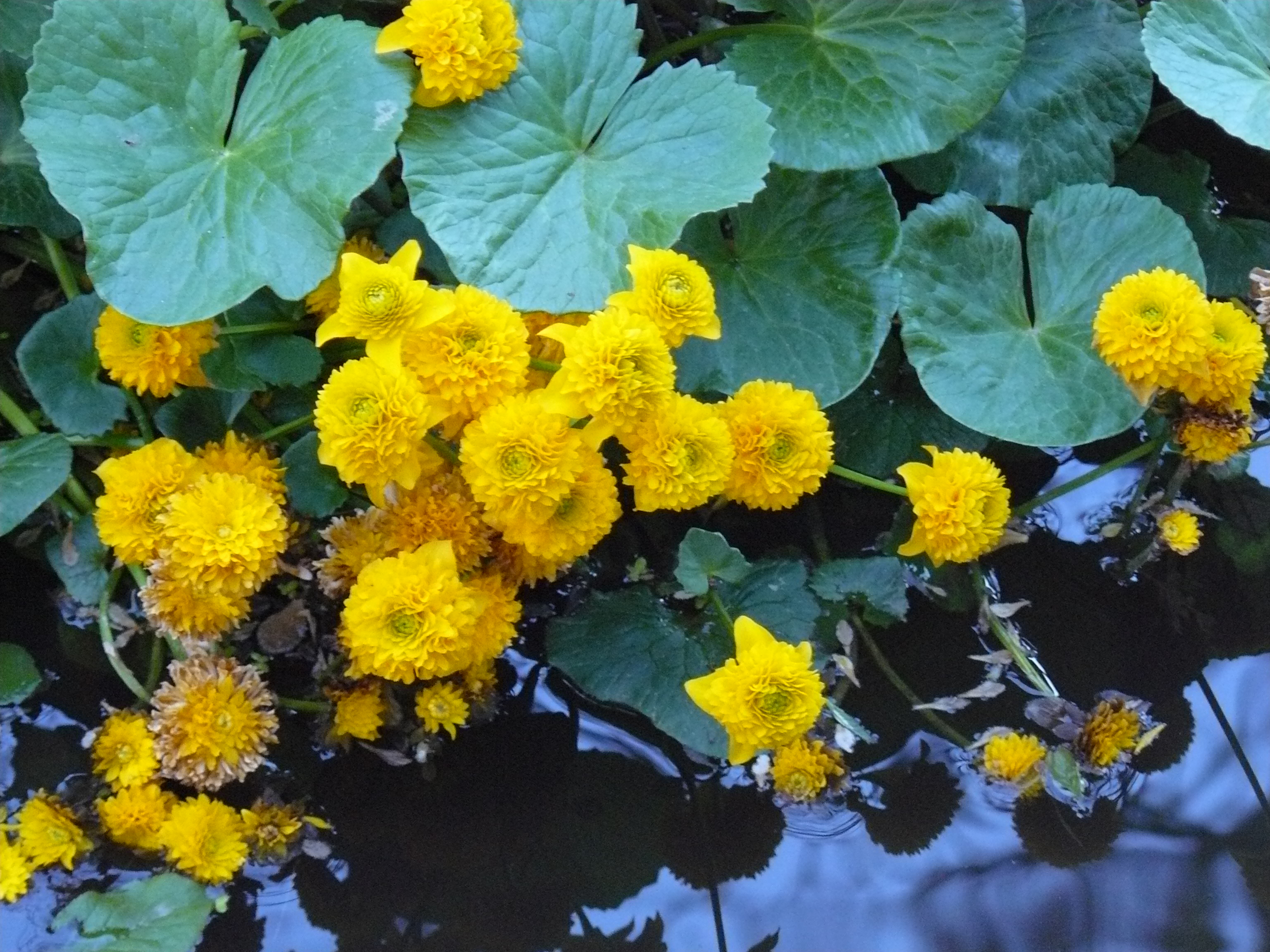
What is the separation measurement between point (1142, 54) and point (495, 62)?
0.69 metres

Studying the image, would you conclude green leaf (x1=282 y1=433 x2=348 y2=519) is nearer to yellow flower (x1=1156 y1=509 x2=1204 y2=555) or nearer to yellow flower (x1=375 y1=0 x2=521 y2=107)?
yellow flower (x1=375 y1=0 x2=521 y2=107)

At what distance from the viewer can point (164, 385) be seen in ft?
2.83

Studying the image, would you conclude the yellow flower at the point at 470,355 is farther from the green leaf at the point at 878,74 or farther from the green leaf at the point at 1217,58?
the green leaf at the point at 1217,58

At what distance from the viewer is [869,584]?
3.13 ft

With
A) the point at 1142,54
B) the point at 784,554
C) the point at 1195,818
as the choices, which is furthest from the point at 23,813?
the point at 1142,54

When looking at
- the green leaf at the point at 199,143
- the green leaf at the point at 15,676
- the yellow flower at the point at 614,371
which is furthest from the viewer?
the green leaf at the point at 15,676

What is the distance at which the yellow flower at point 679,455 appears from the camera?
75 centimetres

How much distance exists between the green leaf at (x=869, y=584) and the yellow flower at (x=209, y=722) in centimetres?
50

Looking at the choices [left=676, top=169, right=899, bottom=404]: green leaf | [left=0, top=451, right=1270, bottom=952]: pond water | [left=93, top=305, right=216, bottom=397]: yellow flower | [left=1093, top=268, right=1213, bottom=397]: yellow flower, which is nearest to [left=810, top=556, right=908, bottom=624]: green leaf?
[left=0, top=451, right=1270, bottom=952]: pond water

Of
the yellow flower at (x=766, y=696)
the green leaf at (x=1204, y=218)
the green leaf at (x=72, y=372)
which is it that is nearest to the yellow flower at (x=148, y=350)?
the green leaf at (x=72, y=372)

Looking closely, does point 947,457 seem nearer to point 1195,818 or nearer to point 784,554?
point 784,554

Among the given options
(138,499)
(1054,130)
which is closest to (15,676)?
(138,499)

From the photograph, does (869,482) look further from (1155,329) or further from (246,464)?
(246,464)

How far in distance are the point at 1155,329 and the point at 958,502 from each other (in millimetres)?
210
